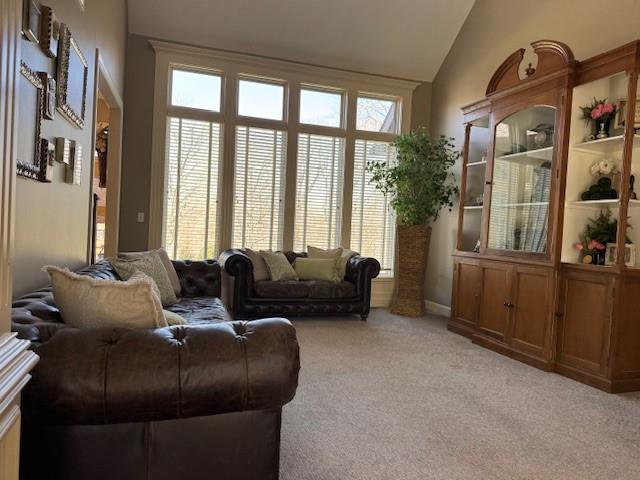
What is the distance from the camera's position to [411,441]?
2.21 m

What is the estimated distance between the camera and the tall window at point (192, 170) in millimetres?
5340

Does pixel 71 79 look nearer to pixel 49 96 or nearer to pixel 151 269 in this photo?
pixel 49 96

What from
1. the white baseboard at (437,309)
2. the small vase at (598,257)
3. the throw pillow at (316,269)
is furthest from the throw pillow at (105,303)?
the white baseboard at (437,309)

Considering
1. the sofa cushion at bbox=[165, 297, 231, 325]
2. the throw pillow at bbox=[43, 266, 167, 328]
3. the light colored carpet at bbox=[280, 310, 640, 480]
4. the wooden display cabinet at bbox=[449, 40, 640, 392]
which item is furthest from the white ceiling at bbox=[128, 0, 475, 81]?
the throw pillow at bbox=[43, 266, 167, 328]

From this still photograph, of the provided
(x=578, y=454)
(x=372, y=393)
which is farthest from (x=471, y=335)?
(x=578, y=454)

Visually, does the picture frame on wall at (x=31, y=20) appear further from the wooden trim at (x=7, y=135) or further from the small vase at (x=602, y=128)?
the small vase at (x=602, y=128)

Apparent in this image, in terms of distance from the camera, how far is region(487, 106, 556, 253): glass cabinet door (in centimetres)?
373

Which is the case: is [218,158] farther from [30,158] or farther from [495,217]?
[30,158]

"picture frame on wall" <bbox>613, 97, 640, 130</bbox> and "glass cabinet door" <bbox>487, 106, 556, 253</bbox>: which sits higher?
"picture frame on wall" <bbox>613, 97, 640, 130</bbox>

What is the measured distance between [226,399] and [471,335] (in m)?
3.57

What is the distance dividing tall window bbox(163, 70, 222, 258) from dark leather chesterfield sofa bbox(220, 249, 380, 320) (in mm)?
724

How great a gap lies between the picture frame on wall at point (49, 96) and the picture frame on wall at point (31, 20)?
0.18m

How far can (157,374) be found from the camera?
4.10 ft

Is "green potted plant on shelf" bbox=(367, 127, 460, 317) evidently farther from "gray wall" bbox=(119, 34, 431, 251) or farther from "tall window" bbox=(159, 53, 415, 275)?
"gray wall" bbox=(119, 34, 431, 251)
